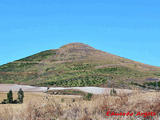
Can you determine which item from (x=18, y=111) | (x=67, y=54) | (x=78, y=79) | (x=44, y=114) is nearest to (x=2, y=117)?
(x=18, y=111)

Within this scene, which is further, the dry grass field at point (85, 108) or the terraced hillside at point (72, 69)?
the terraced hillside at point (72, 69)

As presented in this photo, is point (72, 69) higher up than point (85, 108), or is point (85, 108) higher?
point (72, 69)

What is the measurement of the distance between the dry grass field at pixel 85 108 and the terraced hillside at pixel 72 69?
79.3m

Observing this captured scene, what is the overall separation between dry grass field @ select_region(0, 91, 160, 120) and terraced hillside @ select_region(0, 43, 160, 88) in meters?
79.3

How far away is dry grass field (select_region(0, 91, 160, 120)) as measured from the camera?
901 centimetres

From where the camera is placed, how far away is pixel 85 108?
972cm

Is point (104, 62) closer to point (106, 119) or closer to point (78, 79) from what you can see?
point (78, 79)

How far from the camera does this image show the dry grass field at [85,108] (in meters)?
9.01

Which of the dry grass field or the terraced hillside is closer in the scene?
the dry grass field

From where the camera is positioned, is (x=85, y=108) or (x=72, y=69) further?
Answer: (x=72, y=69)

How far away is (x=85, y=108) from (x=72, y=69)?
110 meters

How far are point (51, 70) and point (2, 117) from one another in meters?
113

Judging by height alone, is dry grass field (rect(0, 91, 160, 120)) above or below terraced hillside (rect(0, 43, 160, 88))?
below

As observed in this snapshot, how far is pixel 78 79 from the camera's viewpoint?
103 meters
